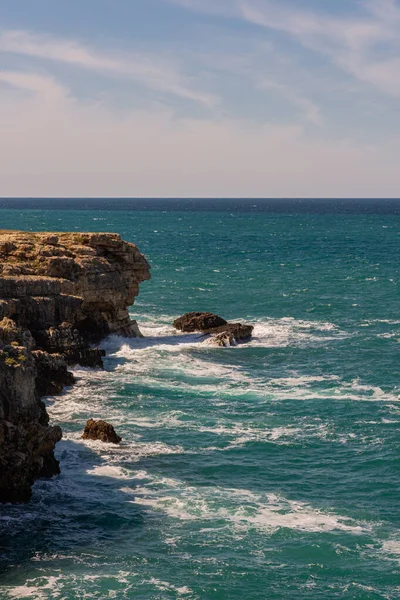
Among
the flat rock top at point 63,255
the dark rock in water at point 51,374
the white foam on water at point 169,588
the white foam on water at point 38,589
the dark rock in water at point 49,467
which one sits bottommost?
the white foam on water at point 169,588

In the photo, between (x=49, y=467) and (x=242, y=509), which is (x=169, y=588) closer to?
(x=242, y=509)

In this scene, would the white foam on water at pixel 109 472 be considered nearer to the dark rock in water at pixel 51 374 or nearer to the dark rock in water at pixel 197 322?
the dark rock in water at pixel 51 374

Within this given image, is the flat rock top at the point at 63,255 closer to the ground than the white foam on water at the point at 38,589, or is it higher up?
higher up

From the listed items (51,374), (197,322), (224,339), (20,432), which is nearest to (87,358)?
(51,374)

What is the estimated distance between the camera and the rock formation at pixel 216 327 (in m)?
78.3

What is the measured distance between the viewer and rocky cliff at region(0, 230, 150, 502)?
42469 mm

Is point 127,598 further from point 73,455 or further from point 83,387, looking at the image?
point 83,387

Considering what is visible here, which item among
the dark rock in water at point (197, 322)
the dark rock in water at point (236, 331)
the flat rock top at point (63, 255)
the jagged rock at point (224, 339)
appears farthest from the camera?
the dark rock in water at point (197, 322)

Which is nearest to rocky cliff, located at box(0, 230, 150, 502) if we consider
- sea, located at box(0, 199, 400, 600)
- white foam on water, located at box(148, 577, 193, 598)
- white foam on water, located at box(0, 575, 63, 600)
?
sea, located at box(0, 199, 400, 600)

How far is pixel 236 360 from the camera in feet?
237

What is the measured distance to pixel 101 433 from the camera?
49.9 meters

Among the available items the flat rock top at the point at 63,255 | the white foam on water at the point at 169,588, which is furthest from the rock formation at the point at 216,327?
the white foam on water at the point at 169,588

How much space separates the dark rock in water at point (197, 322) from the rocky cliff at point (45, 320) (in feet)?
17.9

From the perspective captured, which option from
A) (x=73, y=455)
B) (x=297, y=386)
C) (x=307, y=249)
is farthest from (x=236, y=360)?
(x=307, y=249)
